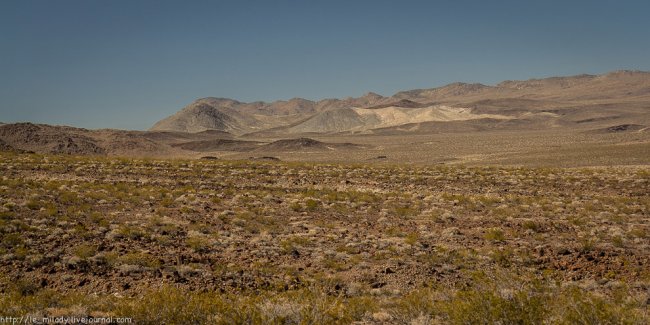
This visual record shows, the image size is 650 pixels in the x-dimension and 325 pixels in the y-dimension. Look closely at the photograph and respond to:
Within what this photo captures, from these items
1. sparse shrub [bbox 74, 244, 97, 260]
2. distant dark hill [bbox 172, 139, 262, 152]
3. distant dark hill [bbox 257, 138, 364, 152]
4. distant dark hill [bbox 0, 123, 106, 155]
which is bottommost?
sparse shrub [bbox 74, 244, 97, 260]

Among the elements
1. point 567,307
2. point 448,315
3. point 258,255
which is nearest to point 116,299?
point 258,255

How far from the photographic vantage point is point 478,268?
12.6 meters

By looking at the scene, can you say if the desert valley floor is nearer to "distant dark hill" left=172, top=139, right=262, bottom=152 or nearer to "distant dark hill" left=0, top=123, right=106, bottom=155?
"distant dark hill" left=0, top=123, right=106, bottom=155

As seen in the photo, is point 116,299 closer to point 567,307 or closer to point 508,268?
point 567,307

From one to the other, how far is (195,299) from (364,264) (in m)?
5.72

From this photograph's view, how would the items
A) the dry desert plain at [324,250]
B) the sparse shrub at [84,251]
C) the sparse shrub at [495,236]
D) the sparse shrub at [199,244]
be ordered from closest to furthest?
the dry desert plain at [324,250], the sparse shrub at [84,251], the sparse shrub at [199,244], the sparse shrub at [495,236]

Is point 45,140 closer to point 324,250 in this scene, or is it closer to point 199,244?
point 199,244

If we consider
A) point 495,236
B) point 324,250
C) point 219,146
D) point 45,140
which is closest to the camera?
point 324,250

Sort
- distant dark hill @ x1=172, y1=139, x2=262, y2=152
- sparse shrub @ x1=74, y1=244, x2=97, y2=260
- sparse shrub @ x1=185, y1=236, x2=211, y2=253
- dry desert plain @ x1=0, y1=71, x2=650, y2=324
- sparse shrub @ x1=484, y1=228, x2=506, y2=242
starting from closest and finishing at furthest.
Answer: dry desert plain @ x1=0, y1=71, x2=650, y2=324 < sparse shrub @ x1=74, y1=244, x2=97, y2=260 < sparse shrub @ x1=185, y1=236, x2=211, y2=253 < sparse shrub @ x1=484, y1=228, x2=506, y2=242 < distant dark hill @ x1=172, y1=139, x2=262, y2=152

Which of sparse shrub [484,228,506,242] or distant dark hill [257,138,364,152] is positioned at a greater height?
distant dark hill [257,138,364,152]

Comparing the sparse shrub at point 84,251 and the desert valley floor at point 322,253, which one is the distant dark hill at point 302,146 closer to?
the desert valley floor at point 322,253

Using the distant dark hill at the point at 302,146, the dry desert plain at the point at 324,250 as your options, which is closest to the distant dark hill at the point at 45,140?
the distant dark hill at the point at 302,146

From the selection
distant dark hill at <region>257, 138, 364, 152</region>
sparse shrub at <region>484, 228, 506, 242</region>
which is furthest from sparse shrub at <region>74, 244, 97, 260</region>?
distant dark hill at <region>257, 138, 364, 152</region>

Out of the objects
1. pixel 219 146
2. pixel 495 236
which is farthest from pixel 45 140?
pixel 495 236
